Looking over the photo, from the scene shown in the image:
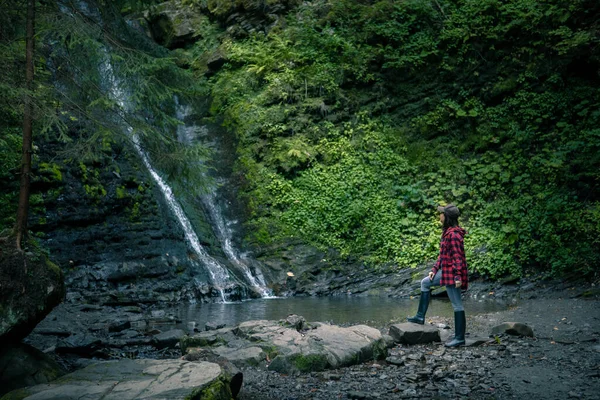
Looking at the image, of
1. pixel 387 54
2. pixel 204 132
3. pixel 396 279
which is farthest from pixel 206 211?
pixel 387 54

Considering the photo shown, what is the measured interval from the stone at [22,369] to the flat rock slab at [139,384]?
77 centimetres

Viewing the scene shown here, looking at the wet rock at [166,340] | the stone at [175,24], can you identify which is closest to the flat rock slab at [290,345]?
the wet rock at [166,340]

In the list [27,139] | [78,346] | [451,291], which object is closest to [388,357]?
[451,291]

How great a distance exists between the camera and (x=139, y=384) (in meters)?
3.85

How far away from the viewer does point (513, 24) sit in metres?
16.2

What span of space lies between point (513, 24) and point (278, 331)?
1482 centimetres

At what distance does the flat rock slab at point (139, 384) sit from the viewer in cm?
363

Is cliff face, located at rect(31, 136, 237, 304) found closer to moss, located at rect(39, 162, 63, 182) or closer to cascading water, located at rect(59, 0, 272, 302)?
moss, located at rect(39, 162, 63, 182)

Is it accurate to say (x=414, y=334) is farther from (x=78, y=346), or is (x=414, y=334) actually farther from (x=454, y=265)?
(x=78, y=346)

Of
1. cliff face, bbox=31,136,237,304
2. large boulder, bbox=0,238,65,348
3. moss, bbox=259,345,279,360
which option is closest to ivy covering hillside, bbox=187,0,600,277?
cliff face, bbox=31,136,237,304

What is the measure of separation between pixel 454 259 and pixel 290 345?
2564 millimetres

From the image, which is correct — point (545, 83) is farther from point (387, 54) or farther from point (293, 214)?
point (293, 214)

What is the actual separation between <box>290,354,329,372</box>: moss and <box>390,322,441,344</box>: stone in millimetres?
1593

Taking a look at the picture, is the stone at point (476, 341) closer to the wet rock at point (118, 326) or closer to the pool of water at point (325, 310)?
the pool of water at point (325, 310)
